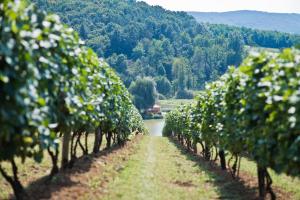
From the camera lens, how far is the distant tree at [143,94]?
168625mm

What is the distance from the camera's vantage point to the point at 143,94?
566 ft

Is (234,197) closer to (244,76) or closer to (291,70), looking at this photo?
(244,76)

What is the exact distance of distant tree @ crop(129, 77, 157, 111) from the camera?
168625 mm

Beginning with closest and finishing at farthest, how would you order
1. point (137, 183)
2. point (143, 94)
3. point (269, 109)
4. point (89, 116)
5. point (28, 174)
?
point (269, 109) < point (89, 116) < point (28, 174) < point (137, 183) < point (143, 94)

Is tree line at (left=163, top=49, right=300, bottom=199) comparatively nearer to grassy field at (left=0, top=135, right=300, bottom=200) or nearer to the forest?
the forest

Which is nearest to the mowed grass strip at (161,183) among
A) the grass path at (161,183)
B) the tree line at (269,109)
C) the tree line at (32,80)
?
the grass path at (161,183)

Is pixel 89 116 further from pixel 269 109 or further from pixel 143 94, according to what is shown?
pixel 143 94

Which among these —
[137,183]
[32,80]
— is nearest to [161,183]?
[137,183]

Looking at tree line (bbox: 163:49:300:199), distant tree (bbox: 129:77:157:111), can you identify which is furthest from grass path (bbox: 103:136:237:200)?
distant tree (bbox: 129:77:157:111)

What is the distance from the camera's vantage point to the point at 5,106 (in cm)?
827

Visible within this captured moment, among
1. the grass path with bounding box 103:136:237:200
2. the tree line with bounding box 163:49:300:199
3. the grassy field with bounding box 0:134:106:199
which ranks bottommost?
the grass path with bounding box 103:136:237:200

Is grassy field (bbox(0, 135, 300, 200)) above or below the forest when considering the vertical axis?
below

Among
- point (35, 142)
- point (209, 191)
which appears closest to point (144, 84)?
point (209, 191)

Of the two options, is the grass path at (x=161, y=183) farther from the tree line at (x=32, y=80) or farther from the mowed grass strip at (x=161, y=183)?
the tree line at (x=32, y=80)
